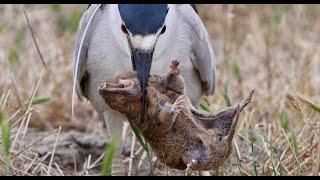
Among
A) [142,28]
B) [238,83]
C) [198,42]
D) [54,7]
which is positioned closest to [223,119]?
[142,28]

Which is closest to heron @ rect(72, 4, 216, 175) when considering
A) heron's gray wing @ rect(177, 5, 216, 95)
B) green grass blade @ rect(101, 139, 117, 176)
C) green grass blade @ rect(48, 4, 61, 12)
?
heron's gray wing @ rect(177, 5, 216, 95)

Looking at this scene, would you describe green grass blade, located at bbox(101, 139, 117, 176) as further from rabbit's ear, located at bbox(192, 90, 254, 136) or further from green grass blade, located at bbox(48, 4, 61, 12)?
green grass blade, located at bbox(48, 4, 61, 12)

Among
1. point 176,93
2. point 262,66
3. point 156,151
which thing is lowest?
point 262,66

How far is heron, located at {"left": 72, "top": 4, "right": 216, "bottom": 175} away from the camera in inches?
121

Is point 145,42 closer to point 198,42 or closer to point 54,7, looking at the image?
point 198,42

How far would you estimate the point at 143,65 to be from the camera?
2898mm

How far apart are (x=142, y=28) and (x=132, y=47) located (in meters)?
0.08

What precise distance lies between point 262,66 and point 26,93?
4.36 ft

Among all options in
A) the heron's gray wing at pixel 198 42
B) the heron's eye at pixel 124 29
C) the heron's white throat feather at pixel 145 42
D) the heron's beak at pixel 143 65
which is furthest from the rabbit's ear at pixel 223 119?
the heron's gray wing at pixel 198 42

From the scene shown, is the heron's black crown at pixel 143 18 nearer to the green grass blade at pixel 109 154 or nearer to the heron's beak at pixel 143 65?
the heron's beak at pixel 143 65

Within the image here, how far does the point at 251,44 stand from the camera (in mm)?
4922

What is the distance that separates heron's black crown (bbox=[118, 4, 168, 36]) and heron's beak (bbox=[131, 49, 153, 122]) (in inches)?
3.0
